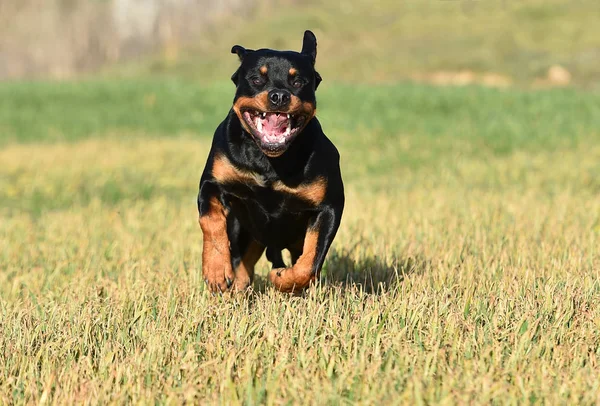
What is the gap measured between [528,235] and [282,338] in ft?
11.4

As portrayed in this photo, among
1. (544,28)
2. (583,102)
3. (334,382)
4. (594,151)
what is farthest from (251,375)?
(544,28)

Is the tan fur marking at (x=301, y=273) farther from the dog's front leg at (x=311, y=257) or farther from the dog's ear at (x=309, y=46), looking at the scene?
the dog's ear at (x=309, y=46)

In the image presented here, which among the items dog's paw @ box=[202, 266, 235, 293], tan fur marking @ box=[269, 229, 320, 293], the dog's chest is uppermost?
the dog's chest

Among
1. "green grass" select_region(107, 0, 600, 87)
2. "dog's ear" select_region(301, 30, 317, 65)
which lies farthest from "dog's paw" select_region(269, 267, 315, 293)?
"green grass" select_region(107, 0, 600, 87)

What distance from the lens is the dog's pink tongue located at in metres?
4.07

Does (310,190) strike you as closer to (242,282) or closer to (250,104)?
(250,104)

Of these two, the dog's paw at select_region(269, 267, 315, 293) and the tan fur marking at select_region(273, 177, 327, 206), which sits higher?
the tan fur marking at select_region(273, 177, 327, 206)

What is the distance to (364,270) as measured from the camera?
5242mm

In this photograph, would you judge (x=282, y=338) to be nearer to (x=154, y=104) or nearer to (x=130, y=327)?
(x=130, y=327)

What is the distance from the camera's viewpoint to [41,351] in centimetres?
342

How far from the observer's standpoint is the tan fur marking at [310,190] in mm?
4180

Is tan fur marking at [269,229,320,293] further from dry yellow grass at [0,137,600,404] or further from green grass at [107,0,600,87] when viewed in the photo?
green grass at [107,0,600,87]

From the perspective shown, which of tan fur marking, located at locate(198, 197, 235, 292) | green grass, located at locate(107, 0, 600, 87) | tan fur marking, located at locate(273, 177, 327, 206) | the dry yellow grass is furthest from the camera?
green grass, located at locate(107, 0, 600, 87)

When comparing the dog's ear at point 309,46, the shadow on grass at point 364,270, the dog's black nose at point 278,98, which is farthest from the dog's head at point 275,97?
the shadow on grass at point 364,270
